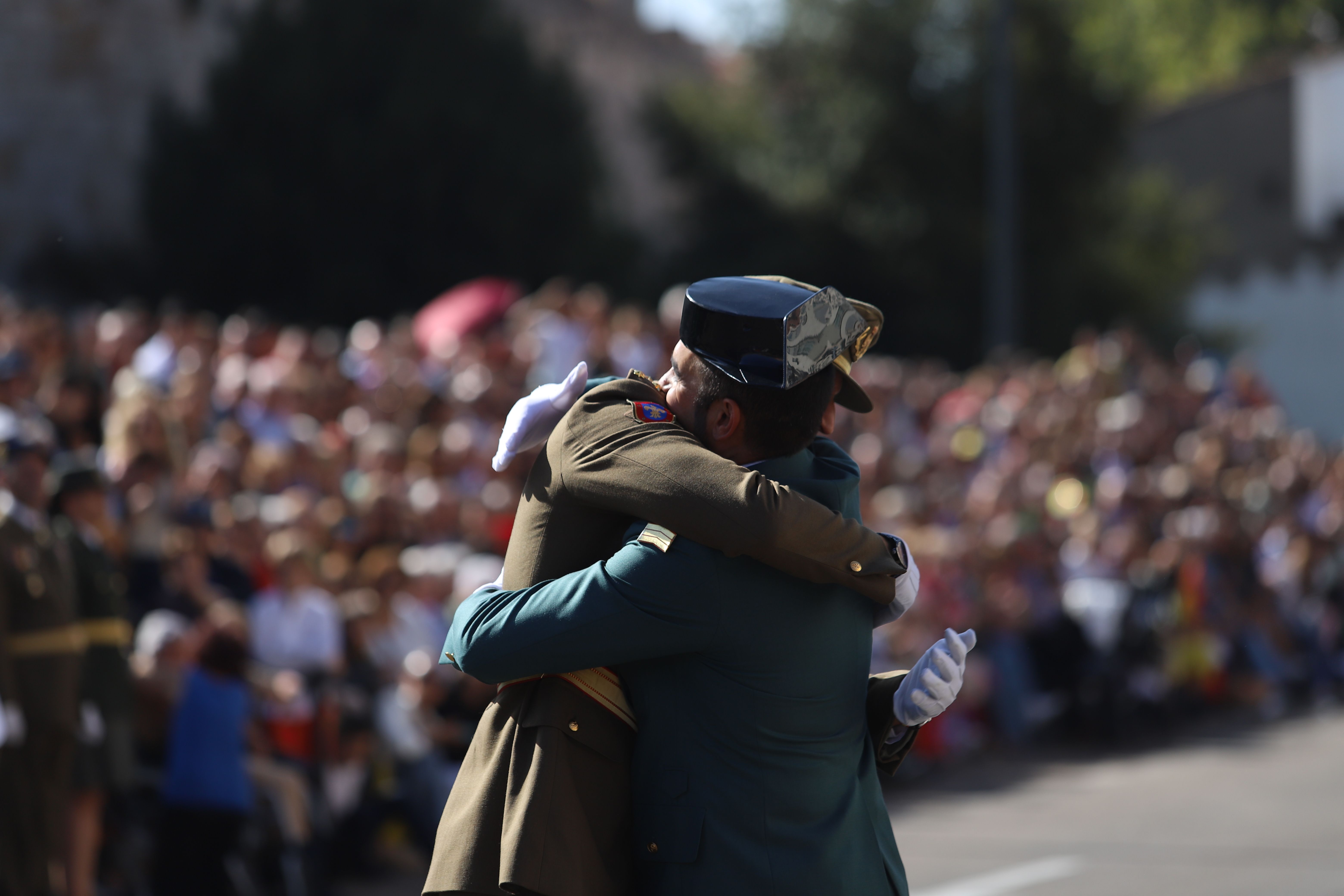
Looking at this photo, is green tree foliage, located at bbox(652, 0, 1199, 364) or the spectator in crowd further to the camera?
green tree foliage, located at bbox(652, 0, 1199, 364)

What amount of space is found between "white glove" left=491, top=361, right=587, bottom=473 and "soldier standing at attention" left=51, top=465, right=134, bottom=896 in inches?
174

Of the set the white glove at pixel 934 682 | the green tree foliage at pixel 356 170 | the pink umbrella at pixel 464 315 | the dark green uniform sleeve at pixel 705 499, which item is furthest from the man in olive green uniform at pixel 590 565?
the green tree foliage at pixel 356 170

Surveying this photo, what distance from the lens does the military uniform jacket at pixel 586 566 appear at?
8.96 feet

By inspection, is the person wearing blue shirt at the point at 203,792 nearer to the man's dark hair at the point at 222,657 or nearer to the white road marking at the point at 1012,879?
the man's dark hair at the point at 222,657

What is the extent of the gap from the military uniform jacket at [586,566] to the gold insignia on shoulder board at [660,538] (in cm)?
2

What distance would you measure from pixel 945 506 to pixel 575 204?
1269 centimetres

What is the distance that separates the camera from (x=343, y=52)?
24.7 m

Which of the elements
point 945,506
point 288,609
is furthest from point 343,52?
point 288,609

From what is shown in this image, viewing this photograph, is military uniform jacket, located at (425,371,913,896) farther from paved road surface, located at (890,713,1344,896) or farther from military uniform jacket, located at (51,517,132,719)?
paved road surface, located at (890,713,1344,896)

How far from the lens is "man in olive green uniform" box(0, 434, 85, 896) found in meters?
6.57

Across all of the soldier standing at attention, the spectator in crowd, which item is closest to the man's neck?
the soldier standing at attention

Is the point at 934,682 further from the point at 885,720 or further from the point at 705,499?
the point at 705,499

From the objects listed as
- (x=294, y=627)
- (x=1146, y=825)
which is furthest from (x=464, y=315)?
(x=1146, y=825)

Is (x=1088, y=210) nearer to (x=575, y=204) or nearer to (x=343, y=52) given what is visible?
(x=575, y=204)
